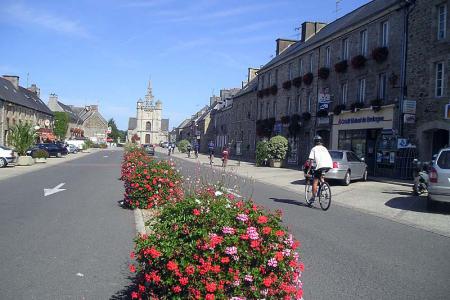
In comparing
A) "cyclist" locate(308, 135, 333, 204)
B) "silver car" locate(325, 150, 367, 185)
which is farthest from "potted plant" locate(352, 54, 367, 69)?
"cyclist" locate(308, 135, 333, 204)

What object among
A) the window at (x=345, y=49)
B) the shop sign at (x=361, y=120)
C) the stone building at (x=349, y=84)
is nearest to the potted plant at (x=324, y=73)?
the stone building at (x=349, y=84)

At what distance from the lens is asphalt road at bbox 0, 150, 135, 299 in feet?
15.7

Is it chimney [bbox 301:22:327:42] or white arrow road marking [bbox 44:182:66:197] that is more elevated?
chimney [bbox 301:22:327:42]

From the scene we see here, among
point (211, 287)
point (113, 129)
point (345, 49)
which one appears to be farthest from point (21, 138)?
point (113, 129)

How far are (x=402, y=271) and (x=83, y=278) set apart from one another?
4.02m

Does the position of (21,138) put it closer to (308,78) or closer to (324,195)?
(308,78)

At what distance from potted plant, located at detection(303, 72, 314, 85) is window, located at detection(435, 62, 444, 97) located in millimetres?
12063

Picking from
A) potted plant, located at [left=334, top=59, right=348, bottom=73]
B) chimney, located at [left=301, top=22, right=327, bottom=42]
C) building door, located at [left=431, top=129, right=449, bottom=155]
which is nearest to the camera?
building door, located at [left=431, top=129, right=449, bottom=155]

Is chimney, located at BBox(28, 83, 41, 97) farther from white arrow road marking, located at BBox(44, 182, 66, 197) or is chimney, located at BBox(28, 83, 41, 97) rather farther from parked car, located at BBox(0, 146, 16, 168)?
white arrow road marking, located at BBox(44, 182, 66, 197)

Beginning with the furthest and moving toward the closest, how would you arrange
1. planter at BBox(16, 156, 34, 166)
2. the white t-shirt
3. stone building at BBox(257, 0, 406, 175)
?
1. planter at BBox(16, 156, 34, 166)
2. stone building at BBox(257, 0, 406, 175)
3. the white t-shirt

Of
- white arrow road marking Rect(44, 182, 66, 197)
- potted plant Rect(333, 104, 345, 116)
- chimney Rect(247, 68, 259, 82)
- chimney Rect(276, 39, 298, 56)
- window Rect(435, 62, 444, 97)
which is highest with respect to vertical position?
chimney Rect(276, 39, 298, 56)

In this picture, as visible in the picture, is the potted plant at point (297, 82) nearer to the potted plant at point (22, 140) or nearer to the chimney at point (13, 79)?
the potted plant at point (22, 140)

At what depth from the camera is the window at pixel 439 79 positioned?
→ 63.6 ft

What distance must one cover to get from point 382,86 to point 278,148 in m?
8.78
